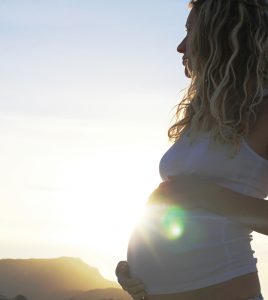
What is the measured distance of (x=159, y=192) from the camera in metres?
3.90

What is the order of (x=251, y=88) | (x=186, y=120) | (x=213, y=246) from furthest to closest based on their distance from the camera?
(x=186, y=120) < (x=251, y=88) < (x=213, y=246)

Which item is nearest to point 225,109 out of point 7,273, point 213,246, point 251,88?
point 251,88

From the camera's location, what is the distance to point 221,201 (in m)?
3.57

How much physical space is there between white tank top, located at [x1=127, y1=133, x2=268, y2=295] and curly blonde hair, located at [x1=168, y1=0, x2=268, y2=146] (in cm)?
11

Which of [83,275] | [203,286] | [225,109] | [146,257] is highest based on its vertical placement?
[83,275]

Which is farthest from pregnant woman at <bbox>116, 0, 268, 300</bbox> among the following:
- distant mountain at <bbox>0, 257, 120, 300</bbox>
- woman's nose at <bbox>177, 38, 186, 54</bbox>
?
distant mountain at <bbox>0, 257, 120, 300</bbox>

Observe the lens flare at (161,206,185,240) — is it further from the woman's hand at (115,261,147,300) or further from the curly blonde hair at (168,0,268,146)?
the curly blonde hair at (168,0,268,146)

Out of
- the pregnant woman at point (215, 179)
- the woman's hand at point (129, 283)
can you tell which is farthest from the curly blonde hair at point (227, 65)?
the woman's hand at point (129, 283)

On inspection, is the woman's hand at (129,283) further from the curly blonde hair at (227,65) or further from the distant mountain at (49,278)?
the distant mountain at (49,278)

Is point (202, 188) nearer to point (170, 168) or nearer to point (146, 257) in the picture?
point (170, 168)

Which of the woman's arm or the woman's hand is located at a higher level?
the woman's arm

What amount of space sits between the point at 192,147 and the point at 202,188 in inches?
12.0

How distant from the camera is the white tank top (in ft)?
11.7

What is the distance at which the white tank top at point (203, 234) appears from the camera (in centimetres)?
357
